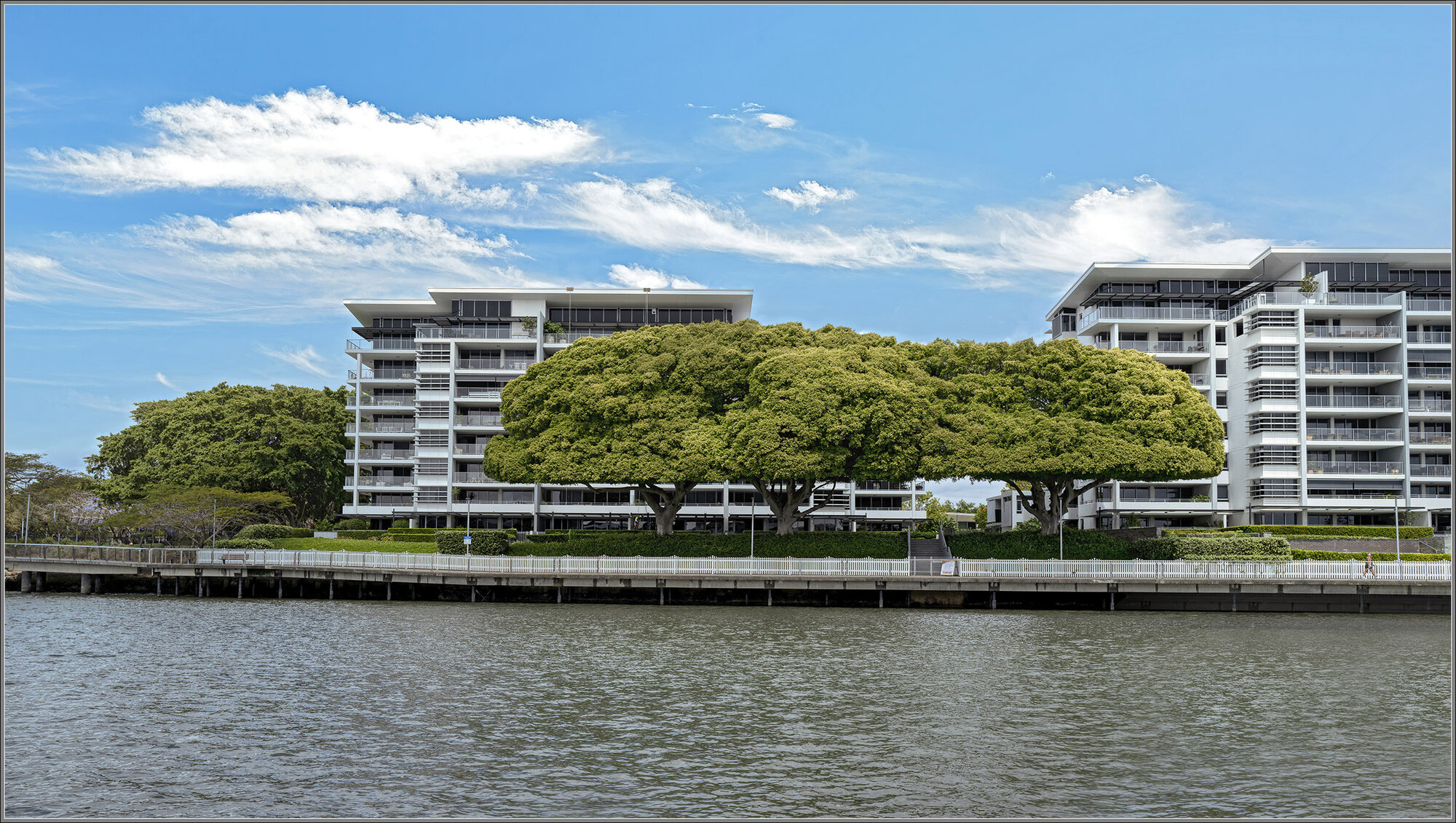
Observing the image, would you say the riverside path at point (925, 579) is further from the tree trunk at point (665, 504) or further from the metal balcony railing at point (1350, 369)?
the metal balcony railing at point (1350, 369)

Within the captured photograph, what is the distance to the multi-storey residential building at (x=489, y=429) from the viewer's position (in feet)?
282

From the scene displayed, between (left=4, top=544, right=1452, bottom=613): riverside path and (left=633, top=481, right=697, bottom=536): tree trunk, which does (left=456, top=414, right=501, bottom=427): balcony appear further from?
(left=4, top=544, right=1452, bottom=613): riverside path

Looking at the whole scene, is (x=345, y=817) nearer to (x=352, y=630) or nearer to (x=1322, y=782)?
(x=1322, y=782)

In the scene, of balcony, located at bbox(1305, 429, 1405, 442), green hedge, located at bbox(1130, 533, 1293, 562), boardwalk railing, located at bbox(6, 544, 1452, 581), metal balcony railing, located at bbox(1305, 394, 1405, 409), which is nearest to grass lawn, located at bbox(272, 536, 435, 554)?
boardwalk railing, located at bbox(6, 544, 1452, 581)

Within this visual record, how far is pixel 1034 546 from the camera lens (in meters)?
58.3

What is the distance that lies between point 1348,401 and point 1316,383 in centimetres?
251

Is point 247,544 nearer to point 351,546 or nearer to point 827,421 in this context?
point 351,546

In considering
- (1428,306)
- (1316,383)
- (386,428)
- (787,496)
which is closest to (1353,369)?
(1316,383)

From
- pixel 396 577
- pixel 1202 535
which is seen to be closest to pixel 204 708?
pixel 396 577

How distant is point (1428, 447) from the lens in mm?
76688

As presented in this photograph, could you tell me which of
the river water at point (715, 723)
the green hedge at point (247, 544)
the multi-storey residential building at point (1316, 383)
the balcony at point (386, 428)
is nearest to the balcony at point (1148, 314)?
the multi-storey residential building at point (1316, 383)

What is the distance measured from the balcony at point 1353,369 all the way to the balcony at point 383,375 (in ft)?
239

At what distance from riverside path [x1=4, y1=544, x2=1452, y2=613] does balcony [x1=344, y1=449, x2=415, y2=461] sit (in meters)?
33.8

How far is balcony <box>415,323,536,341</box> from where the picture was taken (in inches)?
3445
